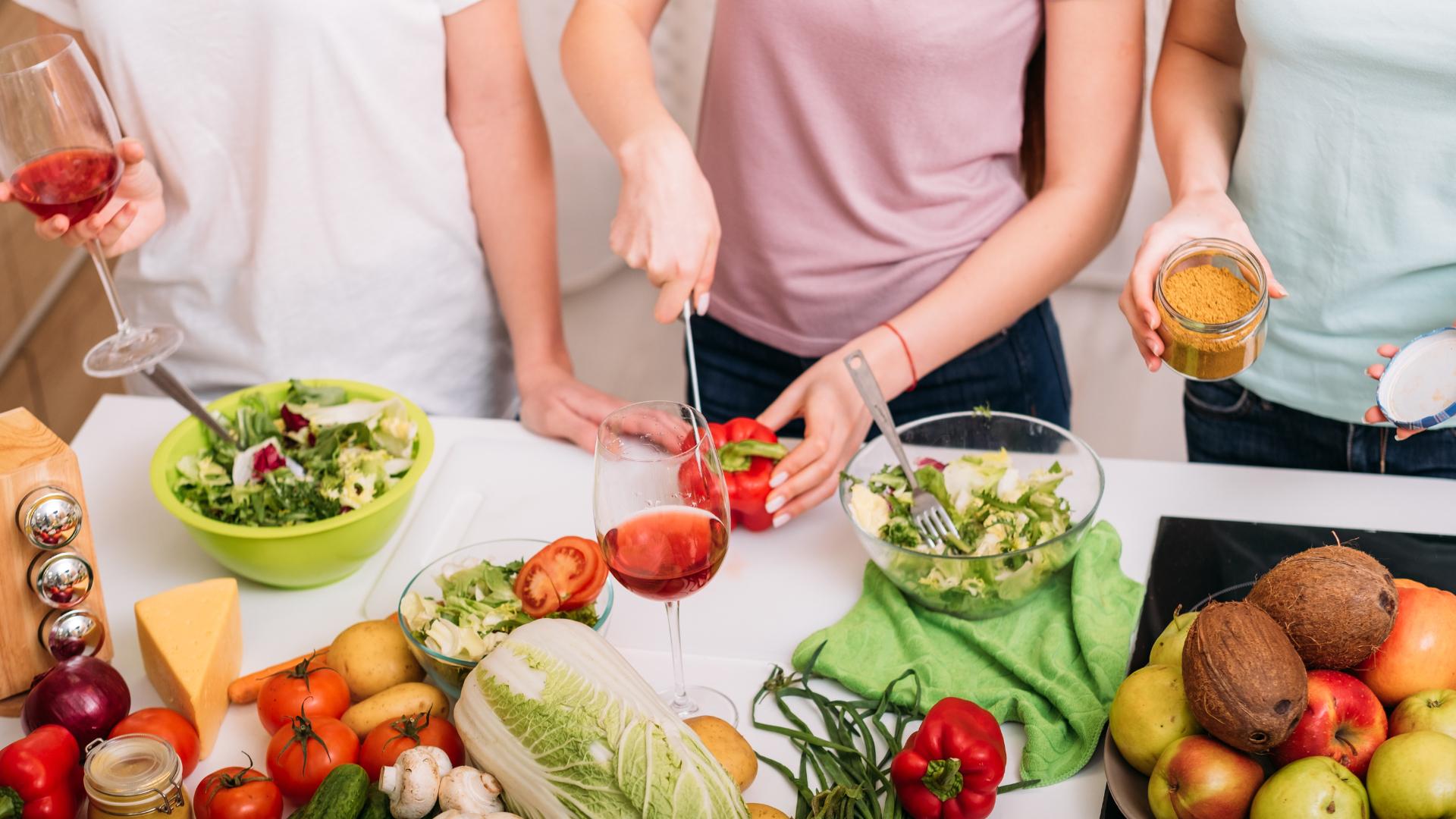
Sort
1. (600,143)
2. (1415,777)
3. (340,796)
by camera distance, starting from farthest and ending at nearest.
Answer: (600,143), (340,796), (1415,777)

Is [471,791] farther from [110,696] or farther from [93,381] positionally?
[93,381]

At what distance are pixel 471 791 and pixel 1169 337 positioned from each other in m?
0.75

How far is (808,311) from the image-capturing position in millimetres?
1673

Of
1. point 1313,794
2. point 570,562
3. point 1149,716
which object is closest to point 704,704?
point 570,562

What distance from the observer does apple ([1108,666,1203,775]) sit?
36.6 inches

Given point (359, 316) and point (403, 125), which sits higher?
point (403, 125)

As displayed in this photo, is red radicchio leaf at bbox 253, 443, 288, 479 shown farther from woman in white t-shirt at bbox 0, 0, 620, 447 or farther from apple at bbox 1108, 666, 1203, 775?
apple at bbox 1108, 666, 1203, 775

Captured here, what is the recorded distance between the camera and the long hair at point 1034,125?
157 centimetres

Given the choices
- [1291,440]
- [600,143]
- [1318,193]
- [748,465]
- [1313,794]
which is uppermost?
[1318,193]

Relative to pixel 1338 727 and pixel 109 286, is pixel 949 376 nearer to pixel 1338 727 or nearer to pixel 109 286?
pixel 1338 727

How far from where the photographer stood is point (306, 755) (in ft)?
3.30

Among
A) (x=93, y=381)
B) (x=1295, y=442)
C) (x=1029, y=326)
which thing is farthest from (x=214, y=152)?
(x=93, y=381)

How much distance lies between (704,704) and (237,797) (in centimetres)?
41

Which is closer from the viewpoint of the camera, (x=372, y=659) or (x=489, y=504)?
(x=372, y=659)
